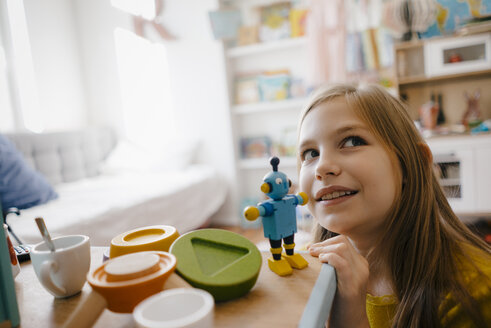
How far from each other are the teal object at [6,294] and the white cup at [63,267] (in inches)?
1.4

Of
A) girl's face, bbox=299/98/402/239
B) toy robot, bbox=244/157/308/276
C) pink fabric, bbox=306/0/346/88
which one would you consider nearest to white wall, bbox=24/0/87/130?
pink fabric, bbox=306/0/346/88

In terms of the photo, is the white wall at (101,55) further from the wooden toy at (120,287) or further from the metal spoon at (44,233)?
the wooden toy at (120,287)

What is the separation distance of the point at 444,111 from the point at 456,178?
0.63 m

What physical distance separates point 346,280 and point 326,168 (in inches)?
8.6

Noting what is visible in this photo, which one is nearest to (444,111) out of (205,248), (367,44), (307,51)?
(367,44)

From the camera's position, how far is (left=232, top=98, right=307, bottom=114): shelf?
3.12 meters

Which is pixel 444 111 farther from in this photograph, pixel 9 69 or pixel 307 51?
pixel 9 69

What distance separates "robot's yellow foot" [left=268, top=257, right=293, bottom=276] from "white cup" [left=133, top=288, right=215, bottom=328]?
0.54ft

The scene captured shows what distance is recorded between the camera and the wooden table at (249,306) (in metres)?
0.38

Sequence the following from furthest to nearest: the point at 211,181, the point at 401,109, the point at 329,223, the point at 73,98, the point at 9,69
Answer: the point at 73,98 < the point at 211,181 < the point at 9,69 < the point at 401,109 < the point at 329,223

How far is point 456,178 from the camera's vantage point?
2.47 m

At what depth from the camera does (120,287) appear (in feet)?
1.22

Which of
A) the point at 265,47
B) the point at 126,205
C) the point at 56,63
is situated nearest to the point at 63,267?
the point at 126,205

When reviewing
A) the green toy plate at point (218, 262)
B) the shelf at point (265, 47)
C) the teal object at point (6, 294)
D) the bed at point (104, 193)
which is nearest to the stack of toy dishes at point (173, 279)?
the green toy plate at point (218, 262)
